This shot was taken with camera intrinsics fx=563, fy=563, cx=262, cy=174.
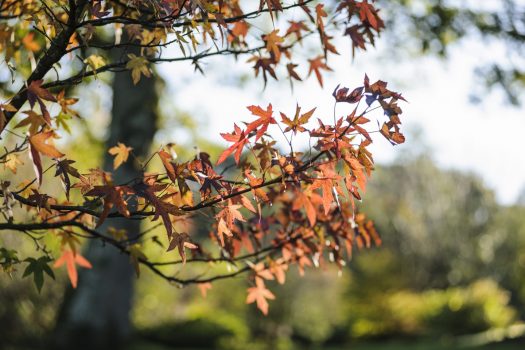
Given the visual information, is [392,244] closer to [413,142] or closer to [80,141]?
[413,142]

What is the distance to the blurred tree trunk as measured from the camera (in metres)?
6.63

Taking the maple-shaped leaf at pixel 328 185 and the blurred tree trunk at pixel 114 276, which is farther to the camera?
the blurred tree trunk at pixel 114 276

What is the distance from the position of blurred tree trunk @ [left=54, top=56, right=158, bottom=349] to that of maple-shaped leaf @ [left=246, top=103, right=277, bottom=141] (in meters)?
5.22

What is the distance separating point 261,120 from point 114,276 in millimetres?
5852

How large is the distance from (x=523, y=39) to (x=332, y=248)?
4.63m

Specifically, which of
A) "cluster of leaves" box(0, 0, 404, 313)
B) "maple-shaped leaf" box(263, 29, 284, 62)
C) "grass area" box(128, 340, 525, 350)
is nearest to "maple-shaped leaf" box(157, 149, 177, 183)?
"cluster of leaves" box(0, 0, 404, 313)

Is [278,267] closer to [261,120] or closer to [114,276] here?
[261,120]

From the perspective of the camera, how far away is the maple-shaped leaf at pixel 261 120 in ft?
4.72

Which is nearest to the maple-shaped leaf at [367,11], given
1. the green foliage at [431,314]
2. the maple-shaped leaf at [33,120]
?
the maple-shaped leaf at [33,120]

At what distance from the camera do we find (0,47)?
2012 millimetres

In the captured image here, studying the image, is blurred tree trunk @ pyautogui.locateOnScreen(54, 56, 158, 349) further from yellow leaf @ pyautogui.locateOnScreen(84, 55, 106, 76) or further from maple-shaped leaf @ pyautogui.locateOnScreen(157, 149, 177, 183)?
maple-shaped leaf @ pyautogui.locateOnScreen(157, 149, 177, 183)

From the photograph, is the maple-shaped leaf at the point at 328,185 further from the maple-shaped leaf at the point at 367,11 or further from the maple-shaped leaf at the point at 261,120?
the maple-shaped leaf at the point at 367,11

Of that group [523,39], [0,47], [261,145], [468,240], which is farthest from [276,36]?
[468,240]

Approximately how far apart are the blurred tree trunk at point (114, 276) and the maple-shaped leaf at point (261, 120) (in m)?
5.22
